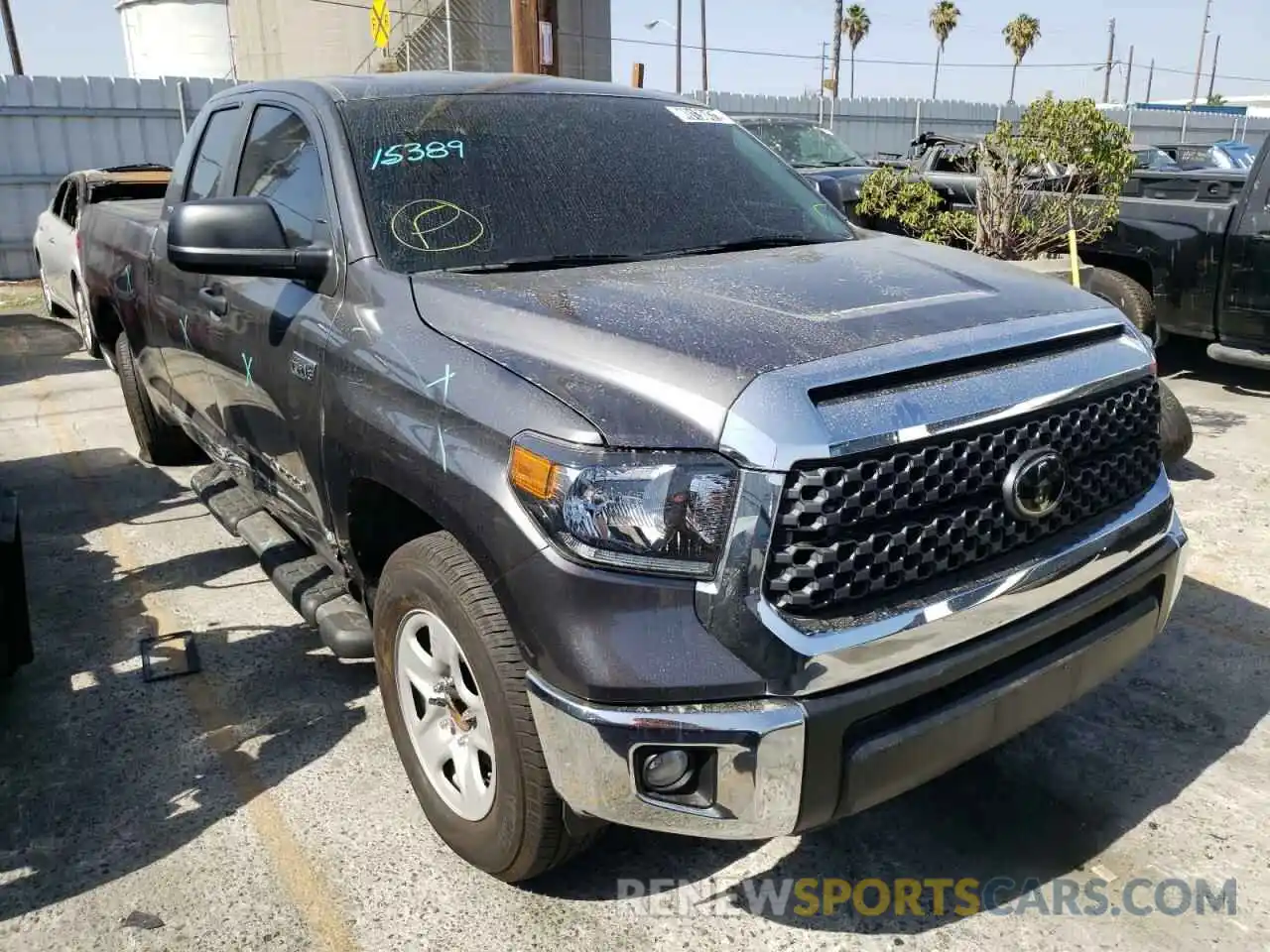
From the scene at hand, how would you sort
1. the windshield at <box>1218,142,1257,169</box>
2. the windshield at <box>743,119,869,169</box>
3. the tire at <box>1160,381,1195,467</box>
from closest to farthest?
the tire at <box>1160,381,1195,467</box>, the windshield at <box>743,119,869,169</box>, the windshield at <box>1218,142,1257,169</box>

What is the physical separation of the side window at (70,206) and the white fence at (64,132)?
4.94 m

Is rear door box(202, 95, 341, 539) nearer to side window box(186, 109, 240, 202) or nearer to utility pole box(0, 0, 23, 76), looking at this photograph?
side window box(186, 109, 240, 202)

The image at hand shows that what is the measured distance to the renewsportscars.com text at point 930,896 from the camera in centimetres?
256

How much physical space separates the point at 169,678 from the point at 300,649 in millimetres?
454

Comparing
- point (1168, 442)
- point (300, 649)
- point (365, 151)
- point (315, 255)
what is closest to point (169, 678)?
point (300, 649)

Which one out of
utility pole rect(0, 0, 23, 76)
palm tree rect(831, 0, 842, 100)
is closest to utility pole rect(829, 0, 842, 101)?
palm tree rect(831, 0, 842, 100)

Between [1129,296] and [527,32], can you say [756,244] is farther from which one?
[527,32]

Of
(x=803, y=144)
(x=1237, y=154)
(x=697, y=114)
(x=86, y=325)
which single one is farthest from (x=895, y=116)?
(x=697, y=114)

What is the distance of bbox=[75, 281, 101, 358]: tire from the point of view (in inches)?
263

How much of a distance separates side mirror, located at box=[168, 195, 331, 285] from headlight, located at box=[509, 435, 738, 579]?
4.17ft

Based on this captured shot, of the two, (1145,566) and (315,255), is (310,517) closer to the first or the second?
(315,255)

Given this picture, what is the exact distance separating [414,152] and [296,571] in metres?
1.48

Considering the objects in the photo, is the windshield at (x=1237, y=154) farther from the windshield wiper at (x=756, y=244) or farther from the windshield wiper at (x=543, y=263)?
the windshield wiper at (x=543, y=263)

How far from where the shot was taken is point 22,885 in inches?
107
